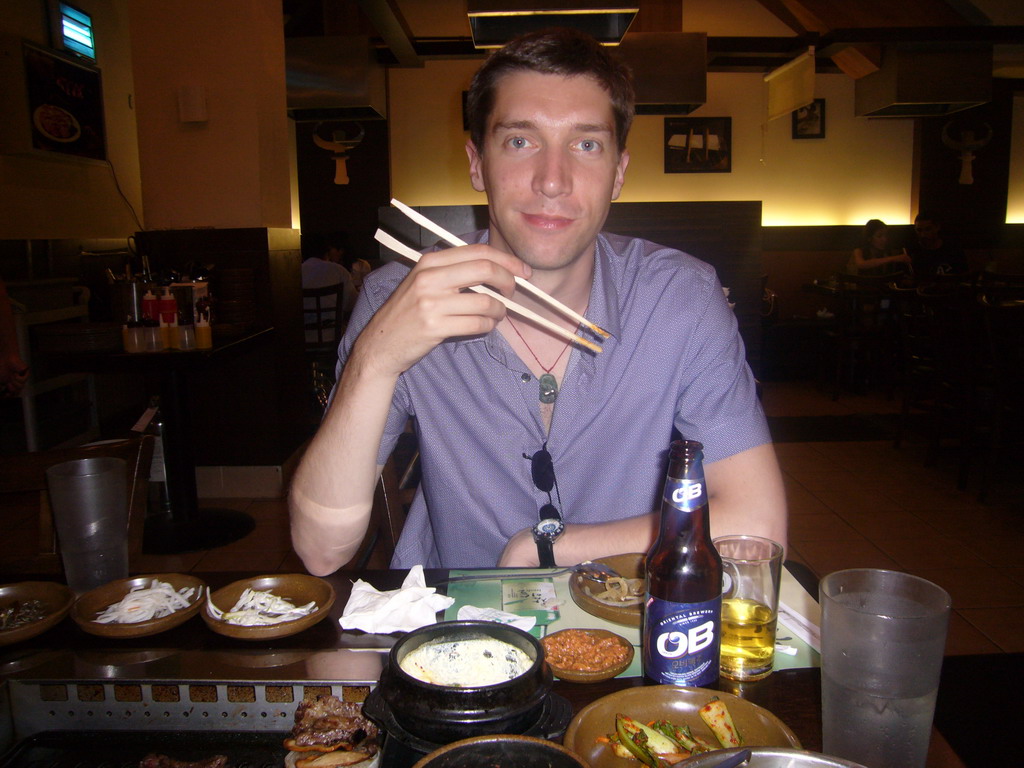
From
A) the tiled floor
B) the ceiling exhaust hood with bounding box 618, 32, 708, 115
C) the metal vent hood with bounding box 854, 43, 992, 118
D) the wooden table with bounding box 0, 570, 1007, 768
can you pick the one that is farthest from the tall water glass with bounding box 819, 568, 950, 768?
the metal vent hood with bounding box 854, 43, 992, 118

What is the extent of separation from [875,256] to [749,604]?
8.49 metres

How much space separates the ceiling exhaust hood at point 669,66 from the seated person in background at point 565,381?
488 cm

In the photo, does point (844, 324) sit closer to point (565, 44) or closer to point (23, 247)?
point (565, 44)

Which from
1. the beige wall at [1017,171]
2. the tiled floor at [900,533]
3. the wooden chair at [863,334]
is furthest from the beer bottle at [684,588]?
the beige wall at [1017,171]

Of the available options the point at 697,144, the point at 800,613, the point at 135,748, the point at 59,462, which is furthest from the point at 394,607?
the point at 697,144

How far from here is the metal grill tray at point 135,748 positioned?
0.84 m

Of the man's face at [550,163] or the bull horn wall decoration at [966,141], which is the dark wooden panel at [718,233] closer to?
the bull horn wall decoration at [966,141]

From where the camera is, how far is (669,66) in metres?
6.16

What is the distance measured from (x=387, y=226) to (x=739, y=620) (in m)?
3.67

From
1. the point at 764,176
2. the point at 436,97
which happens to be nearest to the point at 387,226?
the point at 436,97

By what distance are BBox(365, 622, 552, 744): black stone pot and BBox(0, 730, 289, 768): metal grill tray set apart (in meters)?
0.18

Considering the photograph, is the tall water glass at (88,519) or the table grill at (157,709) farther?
the tall water glass at (88,519)

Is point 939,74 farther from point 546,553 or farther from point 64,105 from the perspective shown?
point 64,105

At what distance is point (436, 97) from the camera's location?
9.23m
